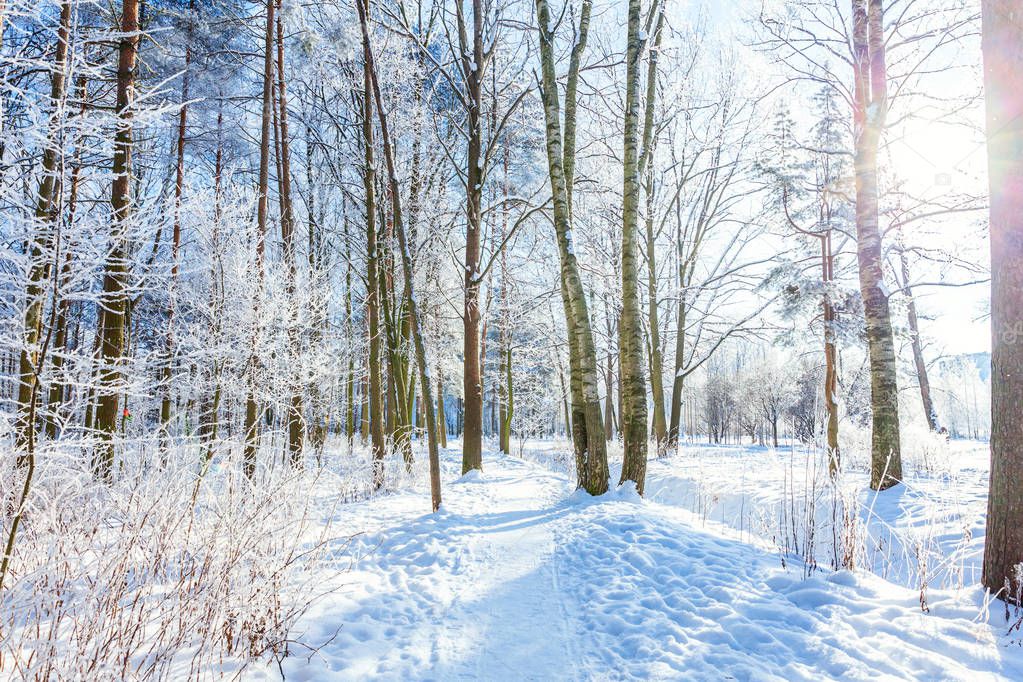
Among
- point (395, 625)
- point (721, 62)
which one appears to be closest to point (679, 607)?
point (395, 625)

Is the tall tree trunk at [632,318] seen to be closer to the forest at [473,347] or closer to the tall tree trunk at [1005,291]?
the forest at [473,347]

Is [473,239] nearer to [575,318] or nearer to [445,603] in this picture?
[575,318]

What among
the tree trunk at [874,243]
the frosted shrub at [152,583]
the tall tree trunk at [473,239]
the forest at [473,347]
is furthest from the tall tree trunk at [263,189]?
the tree trunk at [874,243]

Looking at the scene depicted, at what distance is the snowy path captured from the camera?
2588 mm

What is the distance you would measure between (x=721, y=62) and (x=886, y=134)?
23.1ft

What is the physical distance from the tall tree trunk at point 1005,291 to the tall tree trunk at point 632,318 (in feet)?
12.2

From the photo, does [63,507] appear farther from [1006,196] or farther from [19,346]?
[1006,196]

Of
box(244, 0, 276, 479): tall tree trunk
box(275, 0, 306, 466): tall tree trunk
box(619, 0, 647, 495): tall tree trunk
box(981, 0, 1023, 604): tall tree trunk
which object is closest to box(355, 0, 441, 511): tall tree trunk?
box(619, 0, 647, 495): tall tree trunk

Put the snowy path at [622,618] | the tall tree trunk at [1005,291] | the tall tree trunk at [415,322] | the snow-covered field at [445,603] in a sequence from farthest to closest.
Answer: the tall tree trunk at [415,322]
the tall tree trunk at [1005,291]
the snowy path at [622,618]
the snow-covered field at [445,603]

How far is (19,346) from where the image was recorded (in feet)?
7.63

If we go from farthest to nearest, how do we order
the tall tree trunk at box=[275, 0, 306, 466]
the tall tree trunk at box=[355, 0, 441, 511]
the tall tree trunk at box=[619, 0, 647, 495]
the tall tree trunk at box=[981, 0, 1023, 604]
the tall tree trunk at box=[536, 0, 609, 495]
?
1. the tall tree trunk at box=[275, 0, 306, 466]
2. the tall tree trunk at box=[536, 0, 609, 495]
3. the tall tree trunk at box=[619, 0, 647, 495]
4. the tall tree trunk at box=[355, 0, 441, 511]
5. the tall tree trunk at box=[981, 0, 1023, 604]

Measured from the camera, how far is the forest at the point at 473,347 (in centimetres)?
261

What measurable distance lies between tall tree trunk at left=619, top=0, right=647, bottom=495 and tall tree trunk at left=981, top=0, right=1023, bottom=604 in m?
3.73

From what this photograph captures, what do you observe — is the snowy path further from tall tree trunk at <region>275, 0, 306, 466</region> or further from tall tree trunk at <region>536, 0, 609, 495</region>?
tall tree trunk at <region>275, 0, 306, 466</region>
